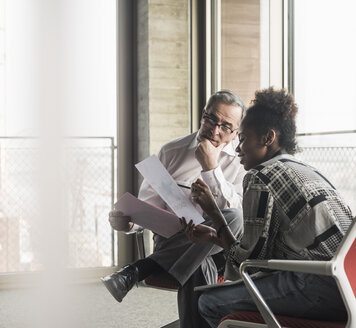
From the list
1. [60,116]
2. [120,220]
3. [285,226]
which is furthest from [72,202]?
[285,226]

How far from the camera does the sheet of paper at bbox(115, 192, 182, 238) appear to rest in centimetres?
232

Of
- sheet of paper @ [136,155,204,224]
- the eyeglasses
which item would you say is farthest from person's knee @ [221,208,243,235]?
the eyeglasses

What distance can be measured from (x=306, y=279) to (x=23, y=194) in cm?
318

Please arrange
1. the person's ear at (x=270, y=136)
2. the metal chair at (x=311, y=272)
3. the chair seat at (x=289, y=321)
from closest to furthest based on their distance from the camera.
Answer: the metal chair at (x=311, y=272) < the chair seat at (x=289, y=321) < the person's ear at (x=270, y=136)

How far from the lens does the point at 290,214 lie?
5.41 ft

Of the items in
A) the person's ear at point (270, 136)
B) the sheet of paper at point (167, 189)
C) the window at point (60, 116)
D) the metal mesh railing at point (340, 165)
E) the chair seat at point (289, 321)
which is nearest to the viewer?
the chair seat at point (289, 321)

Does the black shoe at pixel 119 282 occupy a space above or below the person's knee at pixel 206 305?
below

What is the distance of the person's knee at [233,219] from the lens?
2459mm

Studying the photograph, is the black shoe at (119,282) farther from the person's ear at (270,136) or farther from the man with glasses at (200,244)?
the person's ear at (270,136)

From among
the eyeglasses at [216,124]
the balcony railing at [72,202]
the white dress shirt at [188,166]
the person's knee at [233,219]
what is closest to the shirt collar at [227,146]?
the white dress shirt at [188,166]

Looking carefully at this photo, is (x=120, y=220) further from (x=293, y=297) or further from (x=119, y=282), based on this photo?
(x=293, y=297)

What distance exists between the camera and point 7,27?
4328mm

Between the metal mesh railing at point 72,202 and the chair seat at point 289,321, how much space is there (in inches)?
116

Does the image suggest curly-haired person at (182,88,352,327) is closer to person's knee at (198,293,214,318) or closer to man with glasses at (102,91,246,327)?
person's knee at (198,293,214,318)
